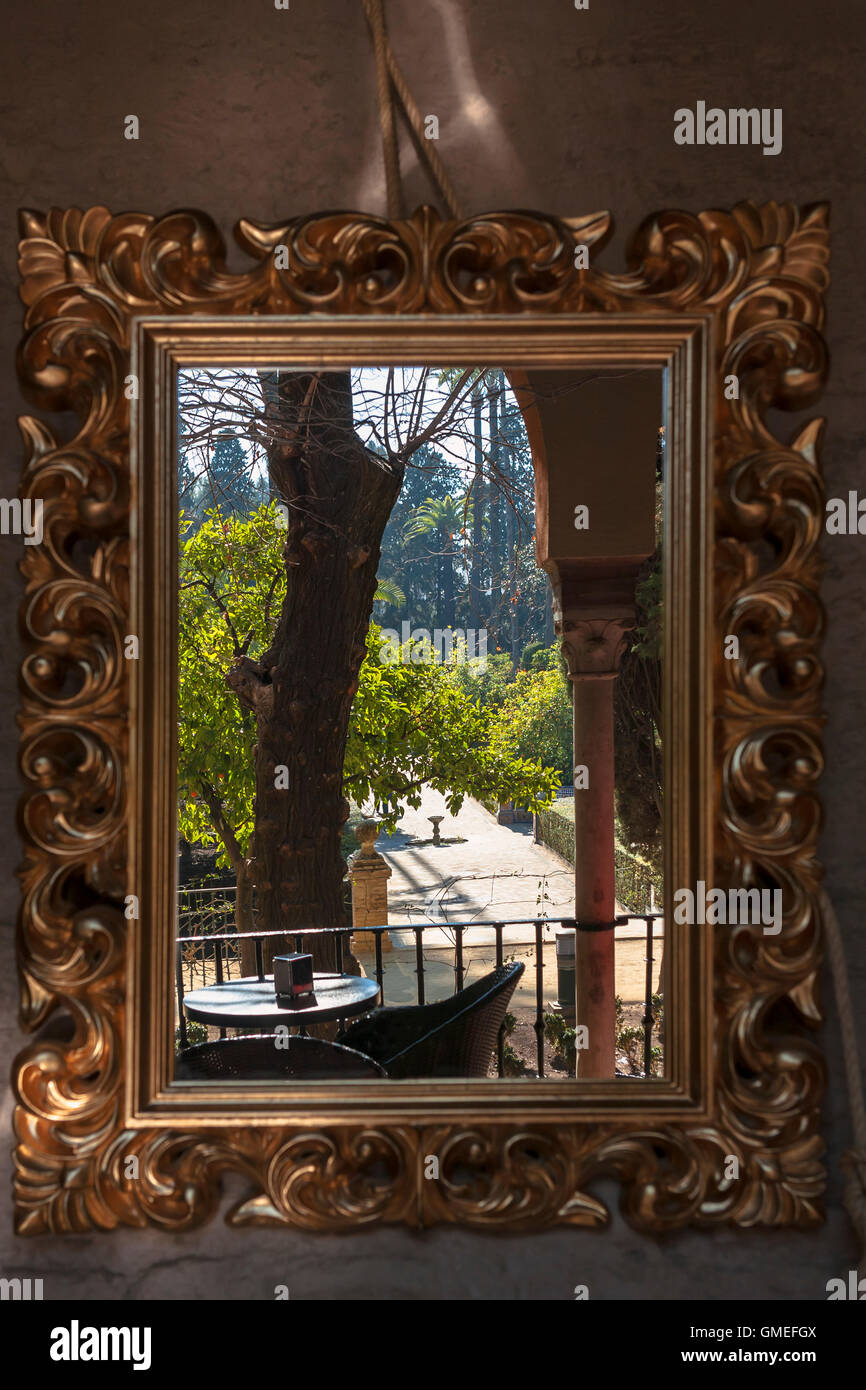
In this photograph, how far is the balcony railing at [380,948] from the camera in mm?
1255

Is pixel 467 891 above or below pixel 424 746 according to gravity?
below

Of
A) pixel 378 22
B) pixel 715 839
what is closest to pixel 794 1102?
pixel 715 839

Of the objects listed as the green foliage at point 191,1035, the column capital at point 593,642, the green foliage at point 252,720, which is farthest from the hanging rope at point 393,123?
the green foliage at point 191,1035

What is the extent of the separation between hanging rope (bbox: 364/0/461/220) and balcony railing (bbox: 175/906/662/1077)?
95cm

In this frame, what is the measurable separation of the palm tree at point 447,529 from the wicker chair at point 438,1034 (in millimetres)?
609

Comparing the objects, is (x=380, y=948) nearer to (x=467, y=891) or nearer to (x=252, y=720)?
(x=467, y=891)

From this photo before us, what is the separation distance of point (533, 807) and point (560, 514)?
508mm

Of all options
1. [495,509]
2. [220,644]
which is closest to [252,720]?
[220,644]

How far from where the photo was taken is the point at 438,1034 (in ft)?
4.43

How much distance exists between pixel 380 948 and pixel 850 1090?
73 cm

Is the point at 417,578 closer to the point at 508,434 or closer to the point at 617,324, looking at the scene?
the point at 508,434

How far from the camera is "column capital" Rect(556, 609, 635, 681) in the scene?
5.37 ft

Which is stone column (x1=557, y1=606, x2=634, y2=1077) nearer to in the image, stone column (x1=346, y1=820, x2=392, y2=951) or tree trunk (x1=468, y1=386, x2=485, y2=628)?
tree trunk (x1=468, y1=386, x2=485, y2=628)

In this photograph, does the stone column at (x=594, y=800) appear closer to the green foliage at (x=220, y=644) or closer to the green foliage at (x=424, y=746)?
the green foliage at (x=424, y=746)
